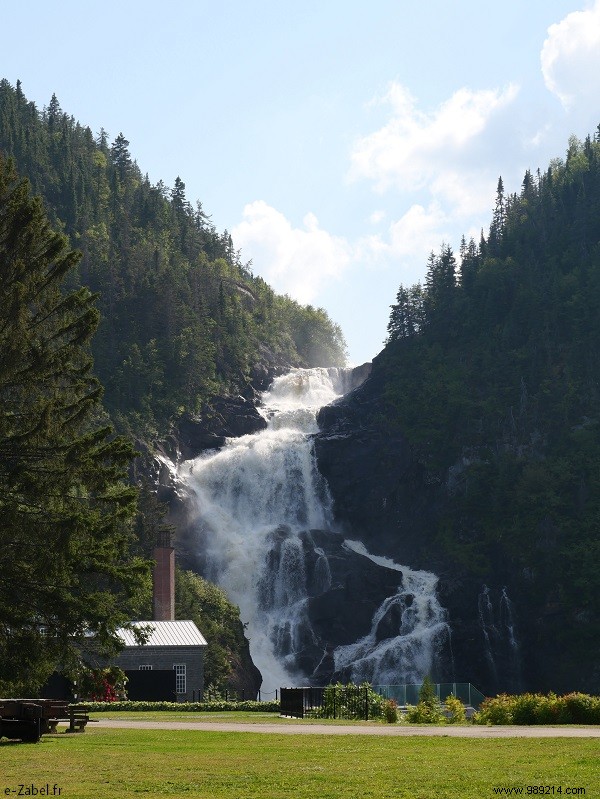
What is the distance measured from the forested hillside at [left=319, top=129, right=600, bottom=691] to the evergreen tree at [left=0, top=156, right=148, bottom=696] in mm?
49712

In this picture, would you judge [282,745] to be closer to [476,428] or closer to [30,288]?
[30,288]

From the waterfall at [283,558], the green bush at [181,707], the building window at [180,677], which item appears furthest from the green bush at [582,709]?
the waterfall at [283,558]

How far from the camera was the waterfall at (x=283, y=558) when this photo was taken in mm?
77875

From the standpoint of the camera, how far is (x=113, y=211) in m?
144

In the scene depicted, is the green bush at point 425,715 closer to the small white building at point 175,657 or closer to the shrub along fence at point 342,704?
the shrub along fence at point 342,704

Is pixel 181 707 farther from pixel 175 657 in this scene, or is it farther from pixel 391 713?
pixel 391 713

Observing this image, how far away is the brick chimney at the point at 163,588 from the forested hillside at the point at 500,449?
1902 centimetres

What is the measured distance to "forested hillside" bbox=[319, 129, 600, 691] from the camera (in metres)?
83.3

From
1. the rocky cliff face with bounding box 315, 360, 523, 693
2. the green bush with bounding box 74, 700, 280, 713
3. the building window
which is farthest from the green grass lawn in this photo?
the rocky cliff face with bounding box 315, 360, 523, 693

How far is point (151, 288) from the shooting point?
115 meters

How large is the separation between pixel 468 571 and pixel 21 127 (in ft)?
282

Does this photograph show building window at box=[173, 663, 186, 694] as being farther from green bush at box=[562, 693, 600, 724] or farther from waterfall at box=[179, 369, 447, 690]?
green bush at box=[562, 693, 600, 724]

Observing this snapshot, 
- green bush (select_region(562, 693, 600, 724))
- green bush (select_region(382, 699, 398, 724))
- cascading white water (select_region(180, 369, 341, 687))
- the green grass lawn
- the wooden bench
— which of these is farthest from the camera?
cascading white water (select_region(180, 369, 341, 687))

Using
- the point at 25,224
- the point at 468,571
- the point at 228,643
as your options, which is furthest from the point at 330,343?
the point at 25,224
